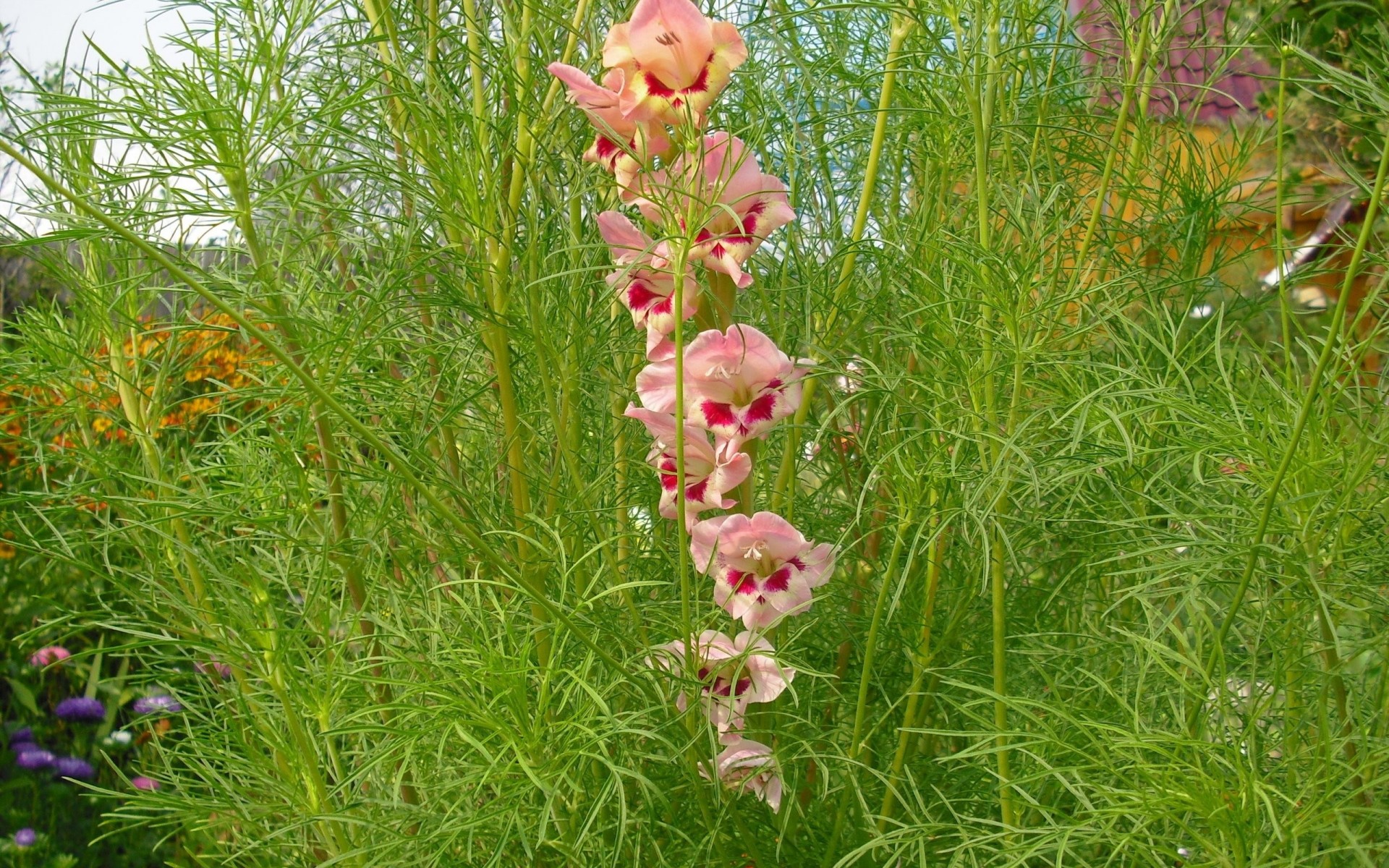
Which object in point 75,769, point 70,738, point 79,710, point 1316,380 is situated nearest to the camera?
point 1316,380

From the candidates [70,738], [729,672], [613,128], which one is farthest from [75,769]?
[613,128]

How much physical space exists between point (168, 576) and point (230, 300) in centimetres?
34

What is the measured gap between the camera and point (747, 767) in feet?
2.68

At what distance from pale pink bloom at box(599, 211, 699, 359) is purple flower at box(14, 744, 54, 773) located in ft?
5.89

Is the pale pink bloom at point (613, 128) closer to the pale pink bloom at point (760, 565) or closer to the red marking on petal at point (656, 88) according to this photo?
the red marking on petal at point (656, 88)

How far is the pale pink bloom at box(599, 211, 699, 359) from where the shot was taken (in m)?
0.79

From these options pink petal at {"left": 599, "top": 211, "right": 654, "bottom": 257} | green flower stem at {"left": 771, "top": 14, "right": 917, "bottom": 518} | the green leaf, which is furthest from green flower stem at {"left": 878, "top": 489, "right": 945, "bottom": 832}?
the green leaf

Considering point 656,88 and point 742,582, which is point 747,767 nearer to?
point 742,582

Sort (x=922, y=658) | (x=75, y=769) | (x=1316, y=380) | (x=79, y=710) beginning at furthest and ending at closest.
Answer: (x=79, y=710)
(x=75, y=769)
(x=922, y=658)
(x=1316, y=380)

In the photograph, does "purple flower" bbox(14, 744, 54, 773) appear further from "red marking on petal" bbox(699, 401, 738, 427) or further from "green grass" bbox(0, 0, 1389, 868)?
"red marking on petal" bbox(699, 401, 738, 427)

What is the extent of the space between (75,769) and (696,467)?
5.55 ft

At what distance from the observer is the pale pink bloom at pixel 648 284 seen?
788 millimetres

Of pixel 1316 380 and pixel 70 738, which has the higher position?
pixel 1316 380

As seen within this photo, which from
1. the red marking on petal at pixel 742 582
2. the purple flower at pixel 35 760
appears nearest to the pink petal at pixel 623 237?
the red marking on petal at pixel 742 582
